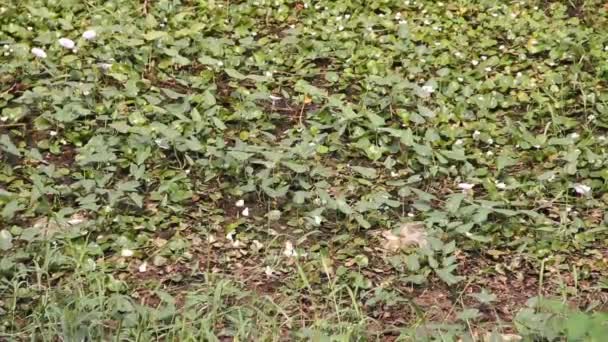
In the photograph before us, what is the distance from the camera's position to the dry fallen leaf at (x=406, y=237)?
354 cm

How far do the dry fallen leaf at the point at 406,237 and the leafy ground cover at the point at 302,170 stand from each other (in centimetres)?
1

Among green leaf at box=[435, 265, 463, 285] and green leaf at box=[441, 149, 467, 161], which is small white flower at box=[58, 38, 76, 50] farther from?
green leaf at box=[435, 265, 463, 285]

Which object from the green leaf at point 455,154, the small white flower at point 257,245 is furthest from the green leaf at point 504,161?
the small white flower at point 257,245

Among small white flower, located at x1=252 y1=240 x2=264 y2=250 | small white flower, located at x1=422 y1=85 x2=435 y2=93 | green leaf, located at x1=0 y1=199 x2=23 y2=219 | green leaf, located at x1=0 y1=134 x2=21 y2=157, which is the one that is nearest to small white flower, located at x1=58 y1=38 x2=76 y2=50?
green leaf, located at x1=0 y1=134 x2=21 y2=157

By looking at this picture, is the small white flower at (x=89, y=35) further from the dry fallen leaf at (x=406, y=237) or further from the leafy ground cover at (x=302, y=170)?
the dry fallen leaf at (x=406, y=237)

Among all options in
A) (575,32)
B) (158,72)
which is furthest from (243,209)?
(575,32)

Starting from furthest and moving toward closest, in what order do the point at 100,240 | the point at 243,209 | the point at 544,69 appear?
the point at 544,69 → the point at 243,209 → the point at 100,240

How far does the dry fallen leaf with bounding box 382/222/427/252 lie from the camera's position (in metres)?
3.54

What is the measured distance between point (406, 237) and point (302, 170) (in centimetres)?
59

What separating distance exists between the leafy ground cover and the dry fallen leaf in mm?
10

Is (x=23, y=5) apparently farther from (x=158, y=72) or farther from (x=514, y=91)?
(x=514, y=91)

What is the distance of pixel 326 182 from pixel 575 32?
2.10m

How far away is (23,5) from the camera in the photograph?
492 cm

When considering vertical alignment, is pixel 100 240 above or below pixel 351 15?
below
